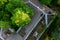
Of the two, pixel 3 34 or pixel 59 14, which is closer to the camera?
pixel 3 34

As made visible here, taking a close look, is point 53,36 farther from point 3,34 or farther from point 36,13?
point 3,34

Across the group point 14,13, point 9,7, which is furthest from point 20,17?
point 9,7

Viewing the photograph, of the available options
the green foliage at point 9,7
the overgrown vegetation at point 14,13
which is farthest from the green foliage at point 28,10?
the green foliage at point 9,7

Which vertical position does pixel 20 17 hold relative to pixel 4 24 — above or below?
above

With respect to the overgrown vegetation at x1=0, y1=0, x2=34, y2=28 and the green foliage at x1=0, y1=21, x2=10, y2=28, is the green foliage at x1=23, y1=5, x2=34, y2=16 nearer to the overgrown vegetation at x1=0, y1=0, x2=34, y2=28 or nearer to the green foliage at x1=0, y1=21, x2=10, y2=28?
the overgrown vegetation at x1=0, y1=0, x2=34, y2=28

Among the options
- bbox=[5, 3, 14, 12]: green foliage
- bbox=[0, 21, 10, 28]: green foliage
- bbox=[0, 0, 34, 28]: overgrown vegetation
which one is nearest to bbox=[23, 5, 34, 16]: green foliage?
bbox=[0, 0, 34, 28]: overgrown vegetation

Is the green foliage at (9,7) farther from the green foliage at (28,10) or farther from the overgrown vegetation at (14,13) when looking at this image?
the green foliage at (28,10)

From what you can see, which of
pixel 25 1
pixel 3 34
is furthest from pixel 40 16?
pixel 3 34

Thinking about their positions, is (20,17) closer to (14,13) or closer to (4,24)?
(14,13)
